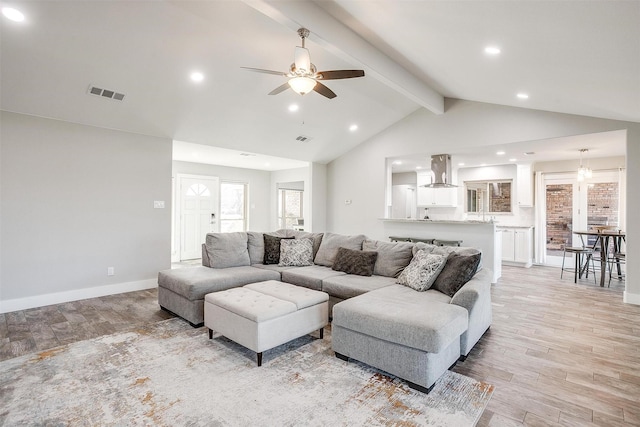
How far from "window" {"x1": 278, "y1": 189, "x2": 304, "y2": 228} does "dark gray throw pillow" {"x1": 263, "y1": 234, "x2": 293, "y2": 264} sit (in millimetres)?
5083

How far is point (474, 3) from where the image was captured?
2.31 meters

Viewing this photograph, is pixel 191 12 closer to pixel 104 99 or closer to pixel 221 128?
pixel 104 99

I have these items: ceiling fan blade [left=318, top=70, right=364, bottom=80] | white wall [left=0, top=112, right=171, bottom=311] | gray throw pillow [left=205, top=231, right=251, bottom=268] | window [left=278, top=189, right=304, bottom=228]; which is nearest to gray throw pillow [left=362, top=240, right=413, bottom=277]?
gray throw pillow [left=205, top=231, right=251, bottom=268]

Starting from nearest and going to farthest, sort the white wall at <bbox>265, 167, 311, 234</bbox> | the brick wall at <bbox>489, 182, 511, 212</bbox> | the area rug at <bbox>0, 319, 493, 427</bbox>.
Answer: the area rug at <bbox>0, 319, 493, 427</bbox> → the brick wall at <bbox>489, 182, 511, 212</bbox> → the white wall at <bbox>265, 167, 311, 234</bbox>

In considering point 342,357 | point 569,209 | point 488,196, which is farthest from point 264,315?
point 569,209

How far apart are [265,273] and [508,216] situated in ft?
21.6

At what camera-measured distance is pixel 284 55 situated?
3.89 meters

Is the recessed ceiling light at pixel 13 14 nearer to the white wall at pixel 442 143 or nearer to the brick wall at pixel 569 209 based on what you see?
the white wall at pixel 442 143

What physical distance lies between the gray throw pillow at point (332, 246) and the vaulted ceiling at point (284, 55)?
2138 mm

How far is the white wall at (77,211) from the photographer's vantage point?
402 cm

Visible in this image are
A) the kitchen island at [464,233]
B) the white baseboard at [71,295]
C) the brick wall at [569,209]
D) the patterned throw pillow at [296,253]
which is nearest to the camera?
the white baseboard at [71,295]

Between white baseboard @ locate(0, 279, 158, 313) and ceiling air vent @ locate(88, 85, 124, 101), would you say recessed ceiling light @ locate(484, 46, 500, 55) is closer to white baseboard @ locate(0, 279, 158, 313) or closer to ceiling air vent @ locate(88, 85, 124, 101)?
ceiling air vent @ locate(88, 85, 124, 101)

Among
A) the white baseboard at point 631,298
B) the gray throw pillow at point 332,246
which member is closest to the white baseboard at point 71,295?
the gray throw pillow at point 332,246

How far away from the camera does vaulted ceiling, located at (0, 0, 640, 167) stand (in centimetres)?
250
